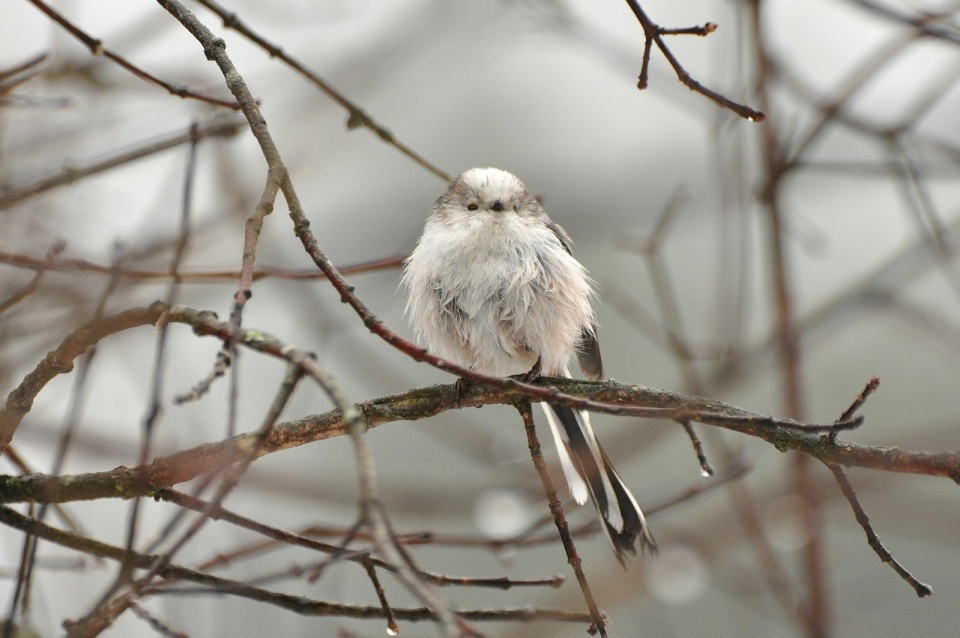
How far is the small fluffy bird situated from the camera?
268cm

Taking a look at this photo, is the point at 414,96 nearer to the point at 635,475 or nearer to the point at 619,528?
the point at 635,475

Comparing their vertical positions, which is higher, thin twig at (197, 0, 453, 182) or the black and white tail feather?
thin twig at (197, 0, 453, 182)

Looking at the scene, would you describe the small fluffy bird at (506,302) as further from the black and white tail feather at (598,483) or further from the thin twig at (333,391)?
the thin twig at (333,391)

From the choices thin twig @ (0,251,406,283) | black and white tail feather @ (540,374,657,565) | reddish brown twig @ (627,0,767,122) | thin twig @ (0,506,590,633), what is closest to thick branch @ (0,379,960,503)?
thin twig @ (0,506,590,633)

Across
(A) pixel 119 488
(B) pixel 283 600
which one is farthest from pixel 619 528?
(A) pixel 119 488

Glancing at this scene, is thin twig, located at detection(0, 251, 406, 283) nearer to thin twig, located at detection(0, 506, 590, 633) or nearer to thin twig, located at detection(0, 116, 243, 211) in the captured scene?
thin twig, located at detection(0, 116, 243, 211)

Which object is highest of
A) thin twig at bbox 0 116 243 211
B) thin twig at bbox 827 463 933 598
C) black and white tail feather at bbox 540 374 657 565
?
thin twig at bbox 0 116 243 211

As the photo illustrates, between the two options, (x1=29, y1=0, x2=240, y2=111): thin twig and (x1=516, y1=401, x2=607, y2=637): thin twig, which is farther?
(x1=29, y1=0, x2=240, y2=111): thin twig

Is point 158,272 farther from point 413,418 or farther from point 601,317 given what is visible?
point 601,317

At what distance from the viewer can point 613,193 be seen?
6184 mm

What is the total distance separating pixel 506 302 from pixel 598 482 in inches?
24.6

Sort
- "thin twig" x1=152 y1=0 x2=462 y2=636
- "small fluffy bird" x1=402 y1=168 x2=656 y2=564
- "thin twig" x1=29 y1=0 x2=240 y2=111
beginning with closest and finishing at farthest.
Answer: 1. "thin twig" x1=152 y1=0 x2=462 y2=636
2. "thin twig" x1=29 y1=0 x2=240 y2=111
3. "small fluffy bird" x1=402 y1=168 x2=656 y2=564

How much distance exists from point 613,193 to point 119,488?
4.99 metres

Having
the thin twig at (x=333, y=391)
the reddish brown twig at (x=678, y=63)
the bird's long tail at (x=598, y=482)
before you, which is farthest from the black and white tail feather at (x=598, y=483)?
the thin twig at (x=333, y=391)
